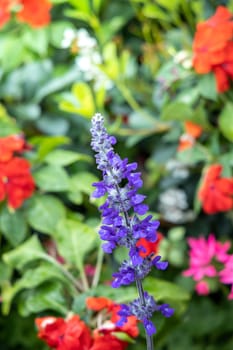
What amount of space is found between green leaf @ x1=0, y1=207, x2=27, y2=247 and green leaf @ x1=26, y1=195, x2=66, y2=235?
3 centimetres

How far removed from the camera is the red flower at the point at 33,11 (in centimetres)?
190

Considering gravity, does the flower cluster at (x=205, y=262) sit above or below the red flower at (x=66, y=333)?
above

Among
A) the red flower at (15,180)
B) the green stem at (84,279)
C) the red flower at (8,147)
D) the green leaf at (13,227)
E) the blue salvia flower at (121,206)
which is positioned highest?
the red flower at (8,147)

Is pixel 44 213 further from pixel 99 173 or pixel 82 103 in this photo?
pixel 99 173

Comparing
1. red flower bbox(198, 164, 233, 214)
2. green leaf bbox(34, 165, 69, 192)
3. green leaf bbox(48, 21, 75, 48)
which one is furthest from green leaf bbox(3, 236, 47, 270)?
green leaf bbox(48, 21, 75, 48)

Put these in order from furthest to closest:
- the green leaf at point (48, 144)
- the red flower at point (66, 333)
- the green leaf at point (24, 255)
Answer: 1. the green leaf at point (48, 144)
2. the green leaf at point (24, 255)
3. the red flower at point (66, 333)

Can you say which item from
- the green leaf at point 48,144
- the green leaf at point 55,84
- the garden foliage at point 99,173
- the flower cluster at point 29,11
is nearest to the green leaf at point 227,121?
the garden foliage at point 99,173

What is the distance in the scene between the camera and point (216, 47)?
1.61 meters

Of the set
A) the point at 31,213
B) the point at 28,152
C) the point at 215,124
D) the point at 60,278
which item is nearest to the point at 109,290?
the point at 60,278

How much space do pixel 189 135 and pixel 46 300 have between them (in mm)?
555

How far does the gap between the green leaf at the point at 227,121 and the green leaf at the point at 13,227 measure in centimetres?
52

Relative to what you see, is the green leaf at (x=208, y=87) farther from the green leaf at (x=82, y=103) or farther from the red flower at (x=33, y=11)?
the red flower at (x=33, y=11)

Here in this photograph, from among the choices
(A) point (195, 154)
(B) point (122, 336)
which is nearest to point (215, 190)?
(A) point (195, 154)

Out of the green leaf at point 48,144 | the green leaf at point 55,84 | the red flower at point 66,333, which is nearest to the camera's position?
the red flower at point 66,333
